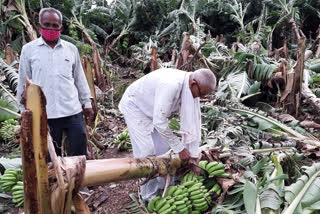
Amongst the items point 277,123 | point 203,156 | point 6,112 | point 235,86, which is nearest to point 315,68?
point 235,86

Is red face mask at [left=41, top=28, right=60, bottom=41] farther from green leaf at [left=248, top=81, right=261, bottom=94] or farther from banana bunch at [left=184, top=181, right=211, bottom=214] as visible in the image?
Result: green leaf at [left=248, top=81, right=261, bottom=94]

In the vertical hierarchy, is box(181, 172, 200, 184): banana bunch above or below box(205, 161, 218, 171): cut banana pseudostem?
below

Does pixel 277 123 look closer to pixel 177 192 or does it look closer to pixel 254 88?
pixel 254 88

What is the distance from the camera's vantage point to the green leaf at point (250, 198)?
196cm

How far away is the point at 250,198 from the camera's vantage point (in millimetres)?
2004

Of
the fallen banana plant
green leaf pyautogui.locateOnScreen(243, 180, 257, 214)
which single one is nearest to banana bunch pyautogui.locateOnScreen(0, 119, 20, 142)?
the fallen banana plant

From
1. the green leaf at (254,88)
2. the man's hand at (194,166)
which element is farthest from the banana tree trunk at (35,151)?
the green leaf at (254,88)

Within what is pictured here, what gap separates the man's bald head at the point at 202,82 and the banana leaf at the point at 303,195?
103cm

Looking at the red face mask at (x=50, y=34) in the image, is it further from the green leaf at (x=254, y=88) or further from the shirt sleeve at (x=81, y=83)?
the green leaf at (x=254, y=88)

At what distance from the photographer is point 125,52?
43.2 feet

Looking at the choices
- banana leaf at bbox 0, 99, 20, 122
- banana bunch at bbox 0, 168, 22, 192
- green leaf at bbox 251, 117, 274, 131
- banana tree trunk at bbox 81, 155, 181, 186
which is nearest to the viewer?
banana tree trunk at bbox 81, 155, 181, 186

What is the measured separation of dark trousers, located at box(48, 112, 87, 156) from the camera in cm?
269

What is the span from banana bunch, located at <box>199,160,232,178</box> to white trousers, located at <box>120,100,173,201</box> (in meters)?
0.42

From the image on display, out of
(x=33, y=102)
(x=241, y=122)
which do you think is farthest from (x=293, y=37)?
(x=33, y=102)
